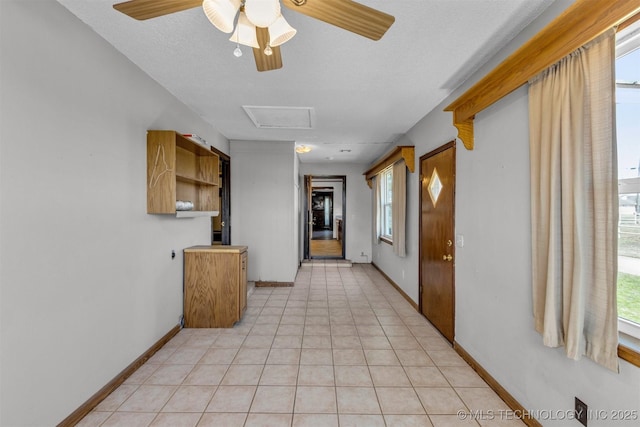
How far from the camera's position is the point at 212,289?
318 cm

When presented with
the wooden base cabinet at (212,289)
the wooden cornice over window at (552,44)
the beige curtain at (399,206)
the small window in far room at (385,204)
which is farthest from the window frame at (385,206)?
the wooden cornice over window at (552,44)

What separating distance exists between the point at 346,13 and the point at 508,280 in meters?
1.95

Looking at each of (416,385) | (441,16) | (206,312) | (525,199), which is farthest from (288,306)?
(441,16)

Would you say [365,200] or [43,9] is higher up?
[43,9]

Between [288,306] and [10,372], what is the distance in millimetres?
2809

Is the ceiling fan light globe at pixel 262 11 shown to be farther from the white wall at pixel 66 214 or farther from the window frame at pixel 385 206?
the window frame at pixel 385 206

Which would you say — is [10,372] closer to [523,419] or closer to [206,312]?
[206,312]

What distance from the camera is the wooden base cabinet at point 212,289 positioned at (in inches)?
124

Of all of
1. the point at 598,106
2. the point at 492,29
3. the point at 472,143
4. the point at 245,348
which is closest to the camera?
the point at 598,106

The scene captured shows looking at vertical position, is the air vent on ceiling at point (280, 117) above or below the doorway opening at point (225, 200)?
above

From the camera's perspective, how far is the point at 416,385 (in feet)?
7.11

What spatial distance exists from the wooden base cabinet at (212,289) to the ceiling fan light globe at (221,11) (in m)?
2.34

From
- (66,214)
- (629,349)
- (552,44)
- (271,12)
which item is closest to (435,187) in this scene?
(552,44)

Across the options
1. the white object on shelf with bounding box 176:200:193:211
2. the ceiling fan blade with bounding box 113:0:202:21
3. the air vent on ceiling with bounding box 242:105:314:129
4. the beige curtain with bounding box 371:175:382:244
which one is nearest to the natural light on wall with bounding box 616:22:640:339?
the ceiling fan blade with bounding box 113:0:202:21
